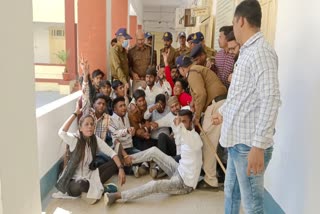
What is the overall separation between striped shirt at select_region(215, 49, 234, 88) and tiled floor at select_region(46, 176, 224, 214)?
3.65 ft

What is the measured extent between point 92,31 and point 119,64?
901 mm

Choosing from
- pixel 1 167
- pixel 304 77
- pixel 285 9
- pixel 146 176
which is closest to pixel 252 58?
pixel 304 77

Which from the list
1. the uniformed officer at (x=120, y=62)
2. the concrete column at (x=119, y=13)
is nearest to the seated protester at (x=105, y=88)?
the uniformed officer at (x=120, y=62)

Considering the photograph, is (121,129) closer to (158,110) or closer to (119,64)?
(158,110)

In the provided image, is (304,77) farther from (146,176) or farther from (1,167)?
(146,176)

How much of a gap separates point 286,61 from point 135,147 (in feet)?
6.62

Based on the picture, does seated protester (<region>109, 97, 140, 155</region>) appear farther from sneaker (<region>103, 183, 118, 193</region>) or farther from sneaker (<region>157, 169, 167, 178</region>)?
sneaker (<region>103, 183, 118, 193</region>)

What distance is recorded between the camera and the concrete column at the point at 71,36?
17.2 ft

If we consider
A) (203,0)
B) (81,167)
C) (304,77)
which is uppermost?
(203,0)

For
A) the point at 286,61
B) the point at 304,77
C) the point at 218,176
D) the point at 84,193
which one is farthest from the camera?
the point at 218,176

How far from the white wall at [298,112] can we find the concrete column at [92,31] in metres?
3.20

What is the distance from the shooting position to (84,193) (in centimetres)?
271

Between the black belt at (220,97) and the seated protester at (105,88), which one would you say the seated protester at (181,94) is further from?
the seated protester at (105,88)

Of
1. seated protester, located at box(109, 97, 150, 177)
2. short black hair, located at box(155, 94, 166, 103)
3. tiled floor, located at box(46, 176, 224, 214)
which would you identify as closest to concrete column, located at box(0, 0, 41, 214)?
tiled floor, located at box(46, 176, 224, 214)
